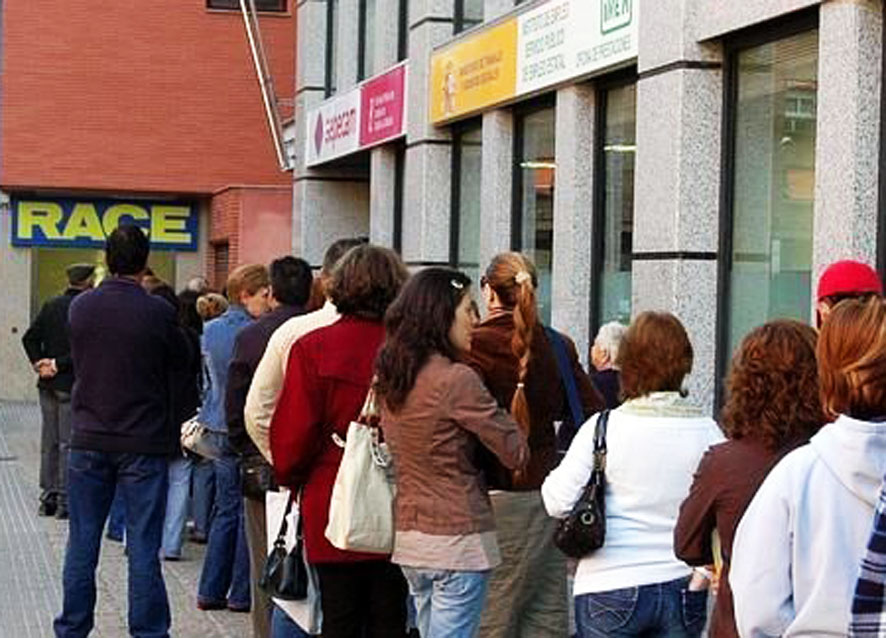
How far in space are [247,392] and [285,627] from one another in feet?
4.78

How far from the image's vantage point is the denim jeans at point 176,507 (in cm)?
1171

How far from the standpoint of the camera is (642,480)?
5.54 meters

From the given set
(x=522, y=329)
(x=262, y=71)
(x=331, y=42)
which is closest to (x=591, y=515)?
(x=522, y=329)

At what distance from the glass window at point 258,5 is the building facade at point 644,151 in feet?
35.2

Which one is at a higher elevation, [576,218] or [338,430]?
[576,218]

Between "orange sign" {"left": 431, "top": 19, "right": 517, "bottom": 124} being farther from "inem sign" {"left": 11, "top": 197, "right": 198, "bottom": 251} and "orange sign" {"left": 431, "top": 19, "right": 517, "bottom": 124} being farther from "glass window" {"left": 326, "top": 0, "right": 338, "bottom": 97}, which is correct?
"inem sign" {"left": 11, "top": 197, "right": 198, "bottom": 251}

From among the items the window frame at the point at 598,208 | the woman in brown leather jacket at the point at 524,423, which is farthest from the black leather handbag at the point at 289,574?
the window frame at the point at 598,208

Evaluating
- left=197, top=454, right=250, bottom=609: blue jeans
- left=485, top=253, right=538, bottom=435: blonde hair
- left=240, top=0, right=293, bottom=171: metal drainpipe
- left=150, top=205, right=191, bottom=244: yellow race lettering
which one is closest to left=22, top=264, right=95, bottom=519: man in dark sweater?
left=197, top=454, right=250, bottom=609: blue jeans

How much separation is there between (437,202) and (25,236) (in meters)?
A: 14.5

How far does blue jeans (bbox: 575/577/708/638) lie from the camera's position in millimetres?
5531

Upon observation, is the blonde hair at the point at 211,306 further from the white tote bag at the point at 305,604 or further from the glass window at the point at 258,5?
the glass window at the point at 258,5

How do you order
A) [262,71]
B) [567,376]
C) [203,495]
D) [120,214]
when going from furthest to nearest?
[120,214] < [262,71] < [203,495] < [567,376]

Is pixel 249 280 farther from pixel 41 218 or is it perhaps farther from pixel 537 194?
pixel 41 218

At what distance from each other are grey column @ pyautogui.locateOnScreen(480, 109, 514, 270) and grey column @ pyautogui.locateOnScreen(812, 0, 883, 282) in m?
6.12
